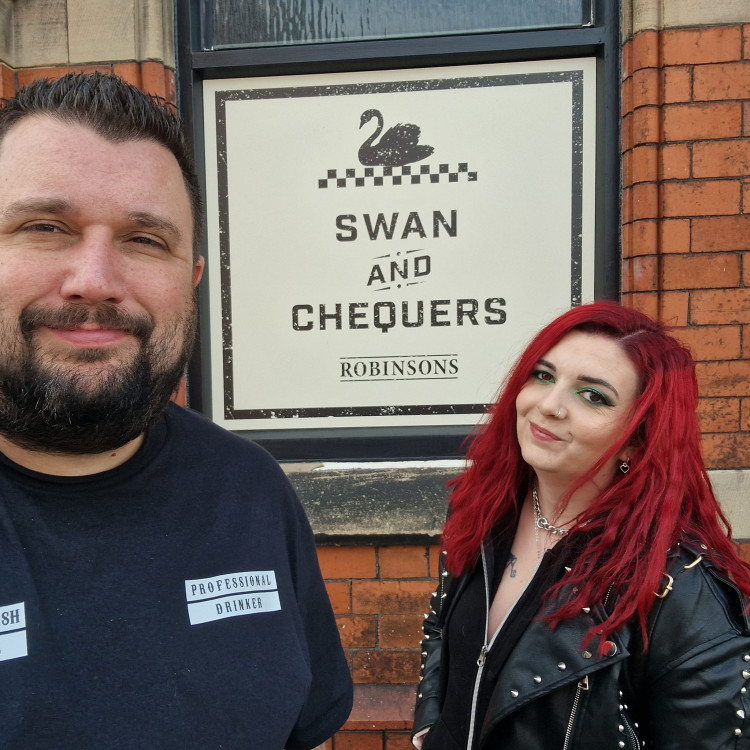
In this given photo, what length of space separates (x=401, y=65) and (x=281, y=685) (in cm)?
246

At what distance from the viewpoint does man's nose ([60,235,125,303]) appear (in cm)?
99

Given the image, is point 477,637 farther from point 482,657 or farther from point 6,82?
point 6,82

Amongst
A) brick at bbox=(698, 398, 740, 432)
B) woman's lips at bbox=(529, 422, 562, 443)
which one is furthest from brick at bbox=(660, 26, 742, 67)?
woman's lips at bbox=(529, 422, 562, 443)

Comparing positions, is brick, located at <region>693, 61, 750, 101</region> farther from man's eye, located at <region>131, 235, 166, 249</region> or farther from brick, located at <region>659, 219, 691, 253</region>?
man's eye, located at <region>131, 235, 166, 249</region>

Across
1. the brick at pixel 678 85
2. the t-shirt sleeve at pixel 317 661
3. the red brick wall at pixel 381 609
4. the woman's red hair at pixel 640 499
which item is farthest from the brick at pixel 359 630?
the brick at pixel 678 85

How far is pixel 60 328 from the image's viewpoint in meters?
0.99

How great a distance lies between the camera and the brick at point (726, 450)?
2.46 metres

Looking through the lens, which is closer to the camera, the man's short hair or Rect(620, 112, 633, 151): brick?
the man's short hair

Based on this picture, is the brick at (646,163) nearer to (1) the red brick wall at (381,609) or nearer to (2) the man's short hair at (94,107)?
(1) the red brick wall at (381,609)

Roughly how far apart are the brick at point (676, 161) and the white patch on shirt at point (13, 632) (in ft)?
8.20

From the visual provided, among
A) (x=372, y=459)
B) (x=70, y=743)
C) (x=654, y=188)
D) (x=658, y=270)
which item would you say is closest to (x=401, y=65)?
(x=654, y=188)

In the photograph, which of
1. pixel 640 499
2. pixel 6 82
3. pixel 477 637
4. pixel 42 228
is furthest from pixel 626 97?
pixel 6 82

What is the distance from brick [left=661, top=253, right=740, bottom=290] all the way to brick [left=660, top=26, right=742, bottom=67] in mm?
739

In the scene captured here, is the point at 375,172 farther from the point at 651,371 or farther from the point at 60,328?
the point at 60,328
